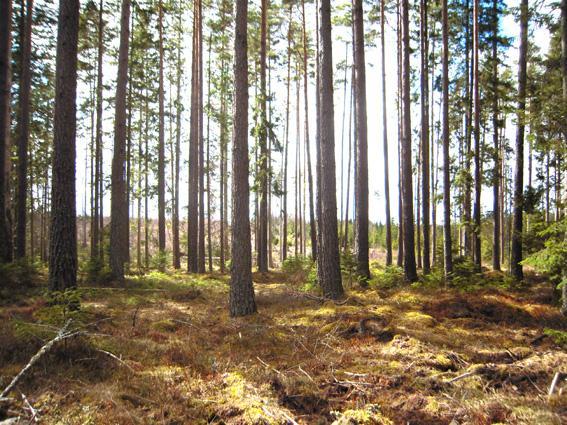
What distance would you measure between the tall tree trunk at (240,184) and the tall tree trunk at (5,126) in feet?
24.1

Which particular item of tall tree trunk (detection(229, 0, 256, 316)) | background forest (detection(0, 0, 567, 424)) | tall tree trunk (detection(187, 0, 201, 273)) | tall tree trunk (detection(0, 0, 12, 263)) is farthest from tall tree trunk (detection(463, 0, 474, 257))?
tall tree trunk (detection(0, 0, 12, 263))

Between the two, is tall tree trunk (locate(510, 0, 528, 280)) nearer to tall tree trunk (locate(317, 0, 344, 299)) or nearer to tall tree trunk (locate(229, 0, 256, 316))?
tall tree trunk (locate(317, 0, 344, 299))

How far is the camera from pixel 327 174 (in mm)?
8586

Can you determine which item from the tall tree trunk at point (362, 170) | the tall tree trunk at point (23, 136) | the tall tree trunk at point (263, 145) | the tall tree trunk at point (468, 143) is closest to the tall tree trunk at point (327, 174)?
the tall tree trunk at point (362, 170)

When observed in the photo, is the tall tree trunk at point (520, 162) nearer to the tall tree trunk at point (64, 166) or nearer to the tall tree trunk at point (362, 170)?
the tall tree trunk at point (362, 170)

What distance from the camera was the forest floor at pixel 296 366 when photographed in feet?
10.8

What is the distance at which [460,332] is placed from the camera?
6316 mm

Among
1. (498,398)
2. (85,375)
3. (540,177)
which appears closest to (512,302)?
(540,177)

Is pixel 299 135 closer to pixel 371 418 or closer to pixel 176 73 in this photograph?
pixel 176 73

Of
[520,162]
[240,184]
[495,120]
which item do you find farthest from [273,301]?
[495,120]

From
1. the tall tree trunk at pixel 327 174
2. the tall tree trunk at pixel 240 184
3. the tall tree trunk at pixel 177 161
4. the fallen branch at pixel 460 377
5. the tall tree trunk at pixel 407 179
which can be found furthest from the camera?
the tall tree trunk at pixel 177 161

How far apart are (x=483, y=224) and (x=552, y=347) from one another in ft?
32.4

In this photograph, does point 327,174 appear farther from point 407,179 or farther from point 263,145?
point 263,145

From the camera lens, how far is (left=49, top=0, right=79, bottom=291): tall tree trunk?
22.7 feet
